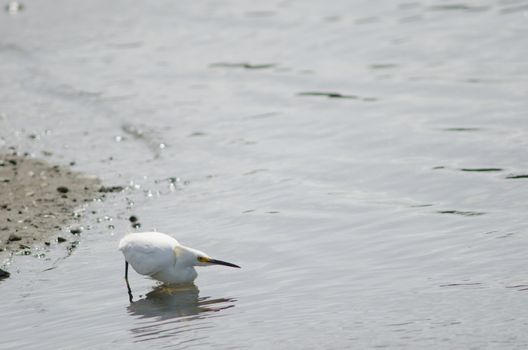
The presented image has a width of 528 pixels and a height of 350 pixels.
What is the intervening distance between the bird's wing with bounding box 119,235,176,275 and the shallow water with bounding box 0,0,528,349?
0.87 feet

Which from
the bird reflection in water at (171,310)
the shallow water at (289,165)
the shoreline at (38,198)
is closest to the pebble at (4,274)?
the shallow water at (289,165)

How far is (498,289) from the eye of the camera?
26.0ft

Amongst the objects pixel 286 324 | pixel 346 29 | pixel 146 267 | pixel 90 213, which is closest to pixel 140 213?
pixel 90 213

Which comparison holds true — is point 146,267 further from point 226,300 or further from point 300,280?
point 300,280

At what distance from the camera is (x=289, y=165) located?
11.9 metres

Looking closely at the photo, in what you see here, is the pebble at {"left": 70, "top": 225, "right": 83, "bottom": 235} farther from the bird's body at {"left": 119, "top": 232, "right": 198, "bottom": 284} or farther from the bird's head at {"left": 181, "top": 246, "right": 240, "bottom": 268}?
the bird's head at {"left": 181, "top": 246, "right": 240, "bottom": 268}

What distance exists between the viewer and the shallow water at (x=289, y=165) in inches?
307

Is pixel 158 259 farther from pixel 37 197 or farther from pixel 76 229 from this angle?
pixel 37 197

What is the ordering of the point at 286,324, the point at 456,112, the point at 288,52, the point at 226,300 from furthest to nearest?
the point at 288,52
the point at 456,112
the point at 226,300
the point at 286,324

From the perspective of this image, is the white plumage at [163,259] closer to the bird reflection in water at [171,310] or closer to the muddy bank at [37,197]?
the bird reflection in water at [171,310]

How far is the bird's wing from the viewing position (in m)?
8.45

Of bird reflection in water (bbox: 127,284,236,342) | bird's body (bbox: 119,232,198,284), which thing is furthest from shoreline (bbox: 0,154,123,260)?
bird reflection in water (bbox: 127,284,236,342)

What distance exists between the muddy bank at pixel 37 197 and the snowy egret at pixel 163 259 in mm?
1455

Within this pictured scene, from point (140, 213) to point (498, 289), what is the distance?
158 inches
